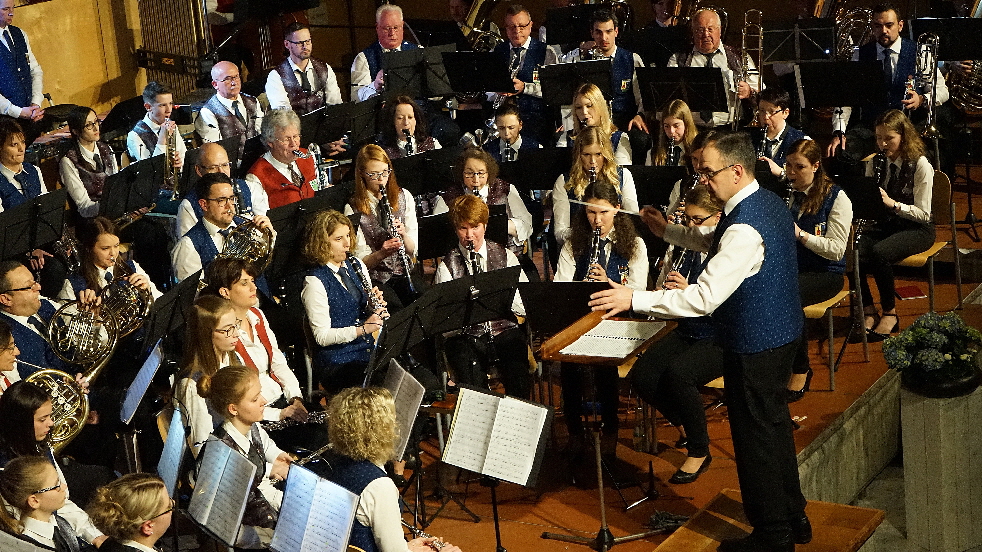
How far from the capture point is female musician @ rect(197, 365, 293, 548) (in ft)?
13.0

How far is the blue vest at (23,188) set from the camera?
6203 millimetres

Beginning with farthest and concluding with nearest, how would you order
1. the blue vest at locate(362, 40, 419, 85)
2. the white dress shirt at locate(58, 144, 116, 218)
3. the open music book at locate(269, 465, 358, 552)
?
1. the blue vest at locate(362, 40, 419, 85)
2. the white dress shirt at locate(58, 144, 116, 218)
3. the open music book at locate(269, 465, 358, 552)

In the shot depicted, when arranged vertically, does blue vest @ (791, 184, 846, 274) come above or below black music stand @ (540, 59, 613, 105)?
below

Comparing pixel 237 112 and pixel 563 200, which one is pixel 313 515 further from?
pixel 237 112

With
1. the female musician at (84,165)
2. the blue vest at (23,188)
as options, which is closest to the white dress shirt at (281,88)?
the female musician at (84,165)

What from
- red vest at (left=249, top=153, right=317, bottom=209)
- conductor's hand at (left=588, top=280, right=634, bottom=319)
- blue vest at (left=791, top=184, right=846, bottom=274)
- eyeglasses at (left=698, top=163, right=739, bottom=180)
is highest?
eyeglasses at (left=698, top=163, right=739, bottom=180)

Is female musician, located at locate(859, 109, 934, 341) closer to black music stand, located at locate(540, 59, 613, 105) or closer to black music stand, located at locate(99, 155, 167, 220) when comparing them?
black music stand, located at locate(540, 59, 613, 105)

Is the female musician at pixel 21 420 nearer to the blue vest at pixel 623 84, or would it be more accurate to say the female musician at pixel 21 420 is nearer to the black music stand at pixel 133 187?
the black music stand at pixel 133 187

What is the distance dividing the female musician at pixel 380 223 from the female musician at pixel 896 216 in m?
2.46

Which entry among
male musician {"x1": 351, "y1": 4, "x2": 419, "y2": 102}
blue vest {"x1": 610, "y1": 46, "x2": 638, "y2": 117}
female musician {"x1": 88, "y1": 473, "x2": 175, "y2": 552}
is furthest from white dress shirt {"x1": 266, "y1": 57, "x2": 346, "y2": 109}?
female musician {"x1": 88, "y1": 473, "x2": 175, "y2": 552}

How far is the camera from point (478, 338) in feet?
17.9

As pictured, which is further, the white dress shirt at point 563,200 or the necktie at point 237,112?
the necktie at point 237,112

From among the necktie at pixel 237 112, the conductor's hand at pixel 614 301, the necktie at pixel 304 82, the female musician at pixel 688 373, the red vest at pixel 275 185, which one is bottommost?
the female musician at pixel 688 373

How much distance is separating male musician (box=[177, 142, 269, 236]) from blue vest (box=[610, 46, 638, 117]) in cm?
271
